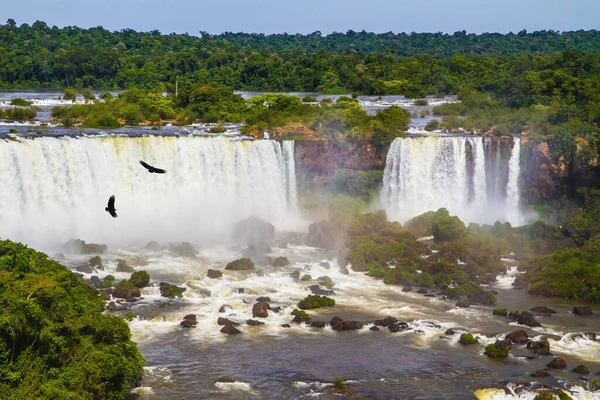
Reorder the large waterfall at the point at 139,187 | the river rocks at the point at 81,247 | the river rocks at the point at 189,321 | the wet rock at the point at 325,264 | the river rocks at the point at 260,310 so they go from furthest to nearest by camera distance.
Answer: the large waterfall at the point at 139,187 < the river rocks at the point at 81,247 < the wet rock at the point at 325,264 < the river rocks at the point at 260,310 < the river rocks at the point at 189,321

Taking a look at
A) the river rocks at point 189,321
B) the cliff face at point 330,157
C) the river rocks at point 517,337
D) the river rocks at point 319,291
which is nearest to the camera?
the river rocks at point 517,337

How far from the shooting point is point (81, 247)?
126 ft

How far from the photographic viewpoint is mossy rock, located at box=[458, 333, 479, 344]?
2875 cm

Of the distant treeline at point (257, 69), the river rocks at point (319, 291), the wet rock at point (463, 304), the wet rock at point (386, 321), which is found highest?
the distant treeline at point (257, 69)

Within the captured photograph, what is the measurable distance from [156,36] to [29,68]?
4504 cm

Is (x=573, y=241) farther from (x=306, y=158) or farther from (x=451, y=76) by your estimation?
(x=451, y=76)

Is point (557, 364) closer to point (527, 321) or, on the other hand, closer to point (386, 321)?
point (527, 321)

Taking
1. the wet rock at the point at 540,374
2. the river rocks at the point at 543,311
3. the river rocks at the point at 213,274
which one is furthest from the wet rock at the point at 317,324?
the river rocks at the point at 543,311

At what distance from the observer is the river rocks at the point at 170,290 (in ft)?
109

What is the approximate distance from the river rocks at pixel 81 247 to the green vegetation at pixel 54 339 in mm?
13680

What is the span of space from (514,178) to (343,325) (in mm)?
22569

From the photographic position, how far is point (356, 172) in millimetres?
49500

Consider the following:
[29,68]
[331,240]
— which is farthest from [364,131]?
[29,68]

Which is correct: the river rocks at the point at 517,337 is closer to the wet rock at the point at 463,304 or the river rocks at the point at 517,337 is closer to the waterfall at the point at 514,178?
the wet rock at the point at 463,304
